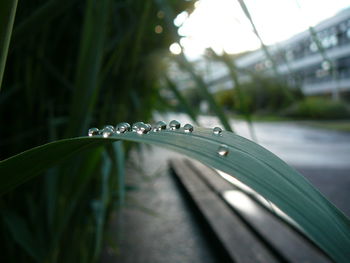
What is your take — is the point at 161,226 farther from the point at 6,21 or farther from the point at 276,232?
the point at 6,21

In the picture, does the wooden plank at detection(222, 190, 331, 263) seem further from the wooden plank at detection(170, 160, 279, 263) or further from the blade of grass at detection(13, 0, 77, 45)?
the blade of grass at detection(13, 0, 77, 45)

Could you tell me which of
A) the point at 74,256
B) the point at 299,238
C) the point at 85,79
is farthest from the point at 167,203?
the point at 85,79

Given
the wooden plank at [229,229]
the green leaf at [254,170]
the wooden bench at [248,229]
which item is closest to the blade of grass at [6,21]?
the green leaf at [254,170]

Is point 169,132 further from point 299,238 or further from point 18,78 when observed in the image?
point 299,238

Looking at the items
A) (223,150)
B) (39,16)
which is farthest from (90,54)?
(223,150)

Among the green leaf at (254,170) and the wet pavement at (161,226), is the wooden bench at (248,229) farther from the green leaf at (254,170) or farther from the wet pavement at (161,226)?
the green leaf at (254,170)

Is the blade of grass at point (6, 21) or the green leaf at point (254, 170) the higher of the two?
the blade of grass at point (6, 21)
